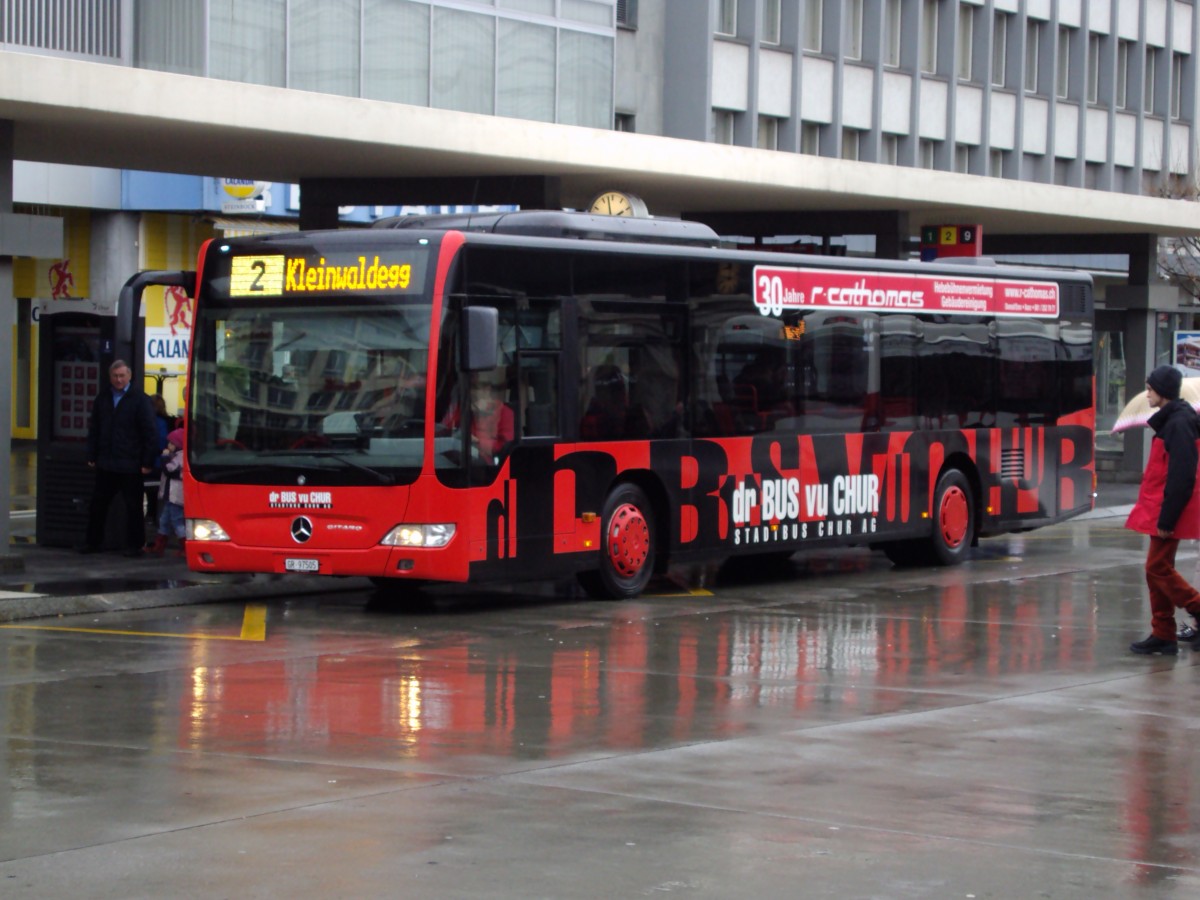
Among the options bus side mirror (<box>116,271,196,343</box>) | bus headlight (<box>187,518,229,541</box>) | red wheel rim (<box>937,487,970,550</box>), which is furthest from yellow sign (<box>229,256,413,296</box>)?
red wheel rim (<box>937,487,970,550</box>)

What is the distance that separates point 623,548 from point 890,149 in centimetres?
3529

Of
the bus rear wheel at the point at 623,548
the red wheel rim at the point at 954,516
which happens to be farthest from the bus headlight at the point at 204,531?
the red wheel rim at the point at 954,516

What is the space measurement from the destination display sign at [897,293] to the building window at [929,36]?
30.7 metres

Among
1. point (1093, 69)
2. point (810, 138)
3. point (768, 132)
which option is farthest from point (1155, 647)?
point (1093, 69)

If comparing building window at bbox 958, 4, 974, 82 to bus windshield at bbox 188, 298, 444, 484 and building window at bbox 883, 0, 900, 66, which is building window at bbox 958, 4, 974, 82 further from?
bus windshield at bbox 188, 298, 444, 484

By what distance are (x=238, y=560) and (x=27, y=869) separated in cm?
844

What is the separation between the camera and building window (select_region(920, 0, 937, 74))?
50.6 meters

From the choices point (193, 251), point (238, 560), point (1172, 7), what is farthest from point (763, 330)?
point (1172, 7)

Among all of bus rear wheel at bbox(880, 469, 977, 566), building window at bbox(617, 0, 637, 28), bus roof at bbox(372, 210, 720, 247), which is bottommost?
bus rear wheel at bbox(880, 469, 977, 566)

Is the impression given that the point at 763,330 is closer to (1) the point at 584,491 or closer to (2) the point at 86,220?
(1) the point at 584,491

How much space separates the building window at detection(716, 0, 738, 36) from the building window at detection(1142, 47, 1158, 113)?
18.5 m

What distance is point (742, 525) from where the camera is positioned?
1739cm

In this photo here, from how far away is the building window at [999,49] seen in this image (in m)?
52.8

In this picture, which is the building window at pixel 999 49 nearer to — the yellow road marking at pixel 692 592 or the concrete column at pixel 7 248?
the yellow road marking at pixel 692 592
